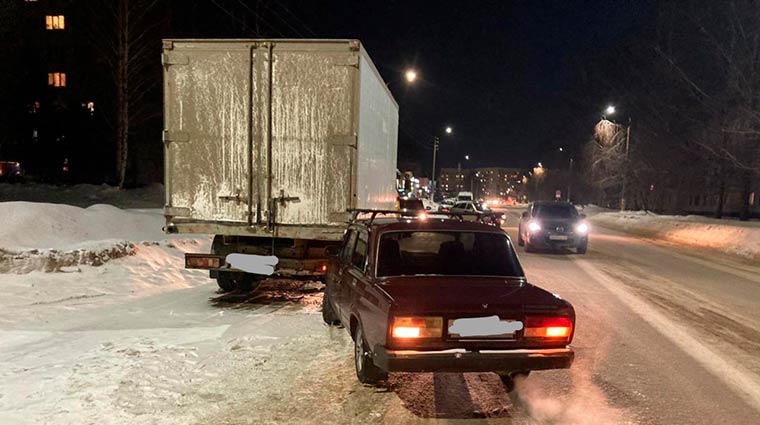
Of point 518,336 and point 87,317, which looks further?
point 87,317

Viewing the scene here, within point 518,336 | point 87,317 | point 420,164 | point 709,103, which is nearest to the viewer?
point 518,336

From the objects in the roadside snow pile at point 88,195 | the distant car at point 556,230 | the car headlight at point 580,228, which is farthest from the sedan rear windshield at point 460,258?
the roadside snow pile at point 88,195

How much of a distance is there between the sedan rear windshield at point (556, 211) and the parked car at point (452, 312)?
484 inches

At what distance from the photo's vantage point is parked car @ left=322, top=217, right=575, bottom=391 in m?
4.16

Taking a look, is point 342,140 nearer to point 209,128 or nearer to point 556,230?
point 209,128

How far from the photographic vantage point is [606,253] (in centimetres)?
1714

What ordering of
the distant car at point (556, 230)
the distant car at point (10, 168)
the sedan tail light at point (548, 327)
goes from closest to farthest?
the sedan tail light at point (548, 327), the distant car at point (556, 230), the distant car at point (10, 168)

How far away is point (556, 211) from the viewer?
17250mm

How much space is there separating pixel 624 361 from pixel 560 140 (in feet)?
220

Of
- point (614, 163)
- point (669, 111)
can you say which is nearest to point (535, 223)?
point (669, 111)

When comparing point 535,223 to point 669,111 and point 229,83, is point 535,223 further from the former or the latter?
point 669,111

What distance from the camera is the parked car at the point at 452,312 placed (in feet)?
13.6

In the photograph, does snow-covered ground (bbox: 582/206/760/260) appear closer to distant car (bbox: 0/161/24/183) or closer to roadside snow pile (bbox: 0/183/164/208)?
roadside snow pile (bbox: 0/183/164/208)

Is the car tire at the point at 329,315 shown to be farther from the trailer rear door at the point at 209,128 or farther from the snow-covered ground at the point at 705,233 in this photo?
the snow-covered ground at the point at 705,233
